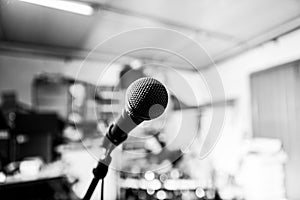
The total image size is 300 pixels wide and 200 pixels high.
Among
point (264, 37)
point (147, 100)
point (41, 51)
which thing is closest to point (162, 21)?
point (264, 37)

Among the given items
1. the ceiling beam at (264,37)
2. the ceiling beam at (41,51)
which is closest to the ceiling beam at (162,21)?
the ceiling beam at (264,37)

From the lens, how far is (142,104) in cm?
47

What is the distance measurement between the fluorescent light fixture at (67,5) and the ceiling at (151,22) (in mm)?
89

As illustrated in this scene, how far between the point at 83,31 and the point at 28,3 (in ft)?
2.65

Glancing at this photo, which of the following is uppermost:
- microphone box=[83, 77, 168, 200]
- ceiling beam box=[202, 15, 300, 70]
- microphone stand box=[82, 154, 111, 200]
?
ceiling beam box=[202, 15, 300, 70]

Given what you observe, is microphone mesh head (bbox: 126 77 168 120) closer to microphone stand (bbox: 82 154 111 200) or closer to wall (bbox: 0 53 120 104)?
microphone stand (bbox: 82 154 111 200)

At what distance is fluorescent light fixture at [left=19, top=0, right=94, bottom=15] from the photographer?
225cm

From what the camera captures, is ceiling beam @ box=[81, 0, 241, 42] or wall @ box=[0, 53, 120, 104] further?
wall @ box=[0, 53, 120, 104]

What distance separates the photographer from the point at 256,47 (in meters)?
3.37

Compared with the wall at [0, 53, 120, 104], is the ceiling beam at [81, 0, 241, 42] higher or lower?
higher

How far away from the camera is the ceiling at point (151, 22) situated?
233 centimetres

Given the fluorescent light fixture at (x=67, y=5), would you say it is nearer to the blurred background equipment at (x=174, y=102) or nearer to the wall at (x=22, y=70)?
the blurred background equipment at (x=174, y=102)

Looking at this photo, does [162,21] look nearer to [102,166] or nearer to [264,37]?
[264,37]

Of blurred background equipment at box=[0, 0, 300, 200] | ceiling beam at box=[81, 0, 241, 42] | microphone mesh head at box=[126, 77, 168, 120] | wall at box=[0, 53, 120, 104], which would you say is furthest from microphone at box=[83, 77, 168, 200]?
wall at box=[0, 53, 120, 104]
